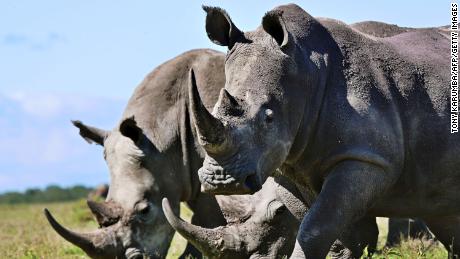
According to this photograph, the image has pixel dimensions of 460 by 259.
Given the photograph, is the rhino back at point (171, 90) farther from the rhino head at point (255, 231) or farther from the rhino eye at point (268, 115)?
the rhino eye at point (268, 115)

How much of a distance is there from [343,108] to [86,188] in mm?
49804

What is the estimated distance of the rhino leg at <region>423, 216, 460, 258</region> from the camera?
24.3ft

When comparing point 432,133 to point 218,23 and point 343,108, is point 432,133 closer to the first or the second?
point 343,108

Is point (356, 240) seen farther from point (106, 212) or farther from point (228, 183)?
point (106, 212)

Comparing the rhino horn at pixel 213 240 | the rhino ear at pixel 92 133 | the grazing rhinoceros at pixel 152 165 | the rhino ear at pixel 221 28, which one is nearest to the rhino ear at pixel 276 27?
the rhino ear at pixel 221 28

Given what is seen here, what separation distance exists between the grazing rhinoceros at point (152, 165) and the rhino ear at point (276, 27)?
3.49 m

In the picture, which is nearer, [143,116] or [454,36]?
[454,36]

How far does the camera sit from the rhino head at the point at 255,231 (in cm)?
659

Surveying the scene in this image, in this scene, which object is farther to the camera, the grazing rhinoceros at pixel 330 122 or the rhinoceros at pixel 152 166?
the rhinoceros at pixel 152 166

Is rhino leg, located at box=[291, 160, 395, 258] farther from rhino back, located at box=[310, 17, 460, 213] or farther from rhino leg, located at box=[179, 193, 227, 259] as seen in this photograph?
rhino leg, located at box=[179, 193, 227, 259]

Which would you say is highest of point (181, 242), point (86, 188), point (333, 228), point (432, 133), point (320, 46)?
point (320, 46)

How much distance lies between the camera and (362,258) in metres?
7.02

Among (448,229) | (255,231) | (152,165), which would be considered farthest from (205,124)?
(152,165)

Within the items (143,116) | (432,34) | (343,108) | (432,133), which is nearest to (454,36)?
(432,34)
